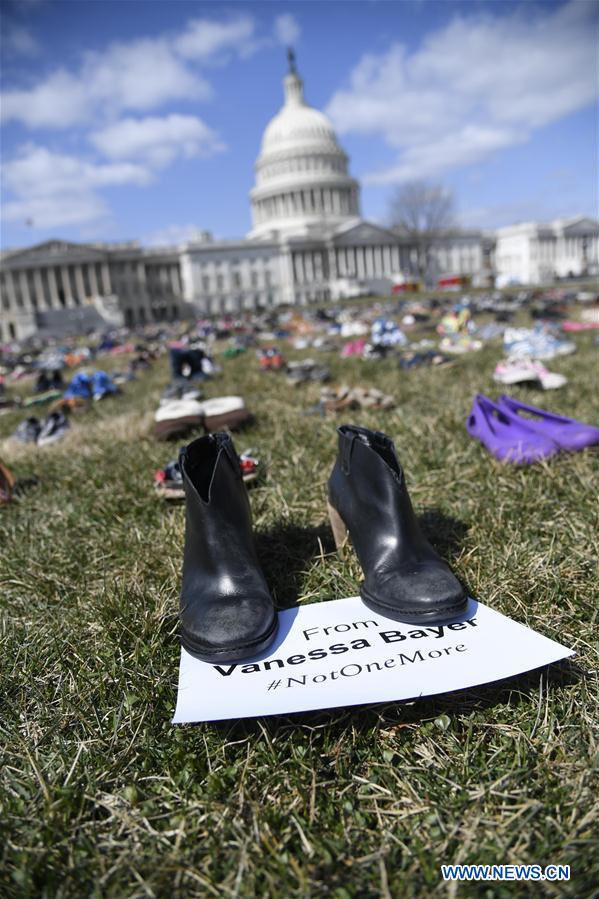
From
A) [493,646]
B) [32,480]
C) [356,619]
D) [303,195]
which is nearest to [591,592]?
[493,646]

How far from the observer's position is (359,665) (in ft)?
4.75

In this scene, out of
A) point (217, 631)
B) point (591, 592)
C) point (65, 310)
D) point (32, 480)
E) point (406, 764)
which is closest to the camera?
point (406, 764)

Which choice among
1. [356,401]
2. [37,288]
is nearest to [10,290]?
[37,288]

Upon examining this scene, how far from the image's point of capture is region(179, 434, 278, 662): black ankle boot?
1510 millimetres

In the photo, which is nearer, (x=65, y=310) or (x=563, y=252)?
(x=65, y=310)

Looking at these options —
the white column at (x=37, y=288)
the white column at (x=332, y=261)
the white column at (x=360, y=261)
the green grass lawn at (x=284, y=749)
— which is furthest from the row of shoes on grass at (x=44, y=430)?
the white column at (x=360, y=261)

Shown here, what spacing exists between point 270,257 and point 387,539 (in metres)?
82.7

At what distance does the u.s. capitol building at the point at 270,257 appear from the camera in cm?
7381

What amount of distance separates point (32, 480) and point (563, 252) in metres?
107

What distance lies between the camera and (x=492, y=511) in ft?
7.95

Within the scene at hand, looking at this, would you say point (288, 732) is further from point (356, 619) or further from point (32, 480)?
point (32, 480)

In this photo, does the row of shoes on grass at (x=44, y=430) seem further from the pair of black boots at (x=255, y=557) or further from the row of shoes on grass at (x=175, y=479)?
the pair of black boots at (x=255, y=557)

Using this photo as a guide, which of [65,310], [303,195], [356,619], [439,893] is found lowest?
[439,893]

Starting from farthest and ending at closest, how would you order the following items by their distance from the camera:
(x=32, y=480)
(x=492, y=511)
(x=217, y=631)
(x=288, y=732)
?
(x=32, y=480) → (x=492, y=511) → (x=217, y=631) → (x=288, y=732)
